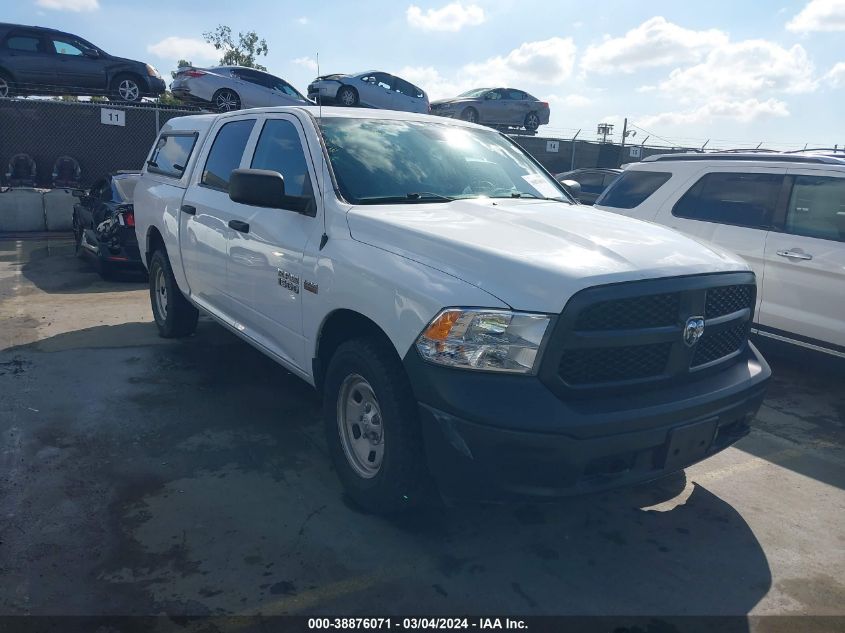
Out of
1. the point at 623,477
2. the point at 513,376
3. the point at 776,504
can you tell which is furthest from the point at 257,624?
the point at 776,504

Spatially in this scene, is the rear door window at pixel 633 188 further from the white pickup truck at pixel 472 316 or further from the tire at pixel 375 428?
the tire at pixel 375 428

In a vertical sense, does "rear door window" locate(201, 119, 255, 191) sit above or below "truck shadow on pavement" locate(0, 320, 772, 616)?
above

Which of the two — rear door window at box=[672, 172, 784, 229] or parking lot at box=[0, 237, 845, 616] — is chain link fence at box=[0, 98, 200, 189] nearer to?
parking lot at box=[0, 237, 845, 616]

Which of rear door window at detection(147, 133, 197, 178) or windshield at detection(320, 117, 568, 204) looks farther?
rear door window at detection(147, 133, 197, 178)

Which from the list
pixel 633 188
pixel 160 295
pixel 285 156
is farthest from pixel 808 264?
pixel 160 295

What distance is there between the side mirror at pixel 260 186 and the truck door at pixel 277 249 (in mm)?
134

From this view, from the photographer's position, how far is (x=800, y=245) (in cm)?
559

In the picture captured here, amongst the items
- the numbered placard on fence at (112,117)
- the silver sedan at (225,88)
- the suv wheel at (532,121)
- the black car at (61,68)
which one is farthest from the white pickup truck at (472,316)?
the suv wheel at (532,121)

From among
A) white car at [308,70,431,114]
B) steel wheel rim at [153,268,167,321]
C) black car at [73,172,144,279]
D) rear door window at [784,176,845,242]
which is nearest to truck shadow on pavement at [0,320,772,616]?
steel wheel rim at [153,268,167,321]

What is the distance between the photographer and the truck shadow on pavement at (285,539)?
9.25 ft

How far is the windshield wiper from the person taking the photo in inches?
144

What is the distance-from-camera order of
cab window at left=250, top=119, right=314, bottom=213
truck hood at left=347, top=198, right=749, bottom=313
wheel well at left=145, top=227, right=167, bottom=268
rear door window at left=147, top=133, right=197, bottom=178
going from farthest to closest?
wheel well at left=145, top=227, right=167, bottom=268 < rear door window at left=147, top=133, right=197, bottom=178 < cab window at left=250, top=119, right=314, bottom=213 < truck hood at left=347, top=198, right=749, bottom=313

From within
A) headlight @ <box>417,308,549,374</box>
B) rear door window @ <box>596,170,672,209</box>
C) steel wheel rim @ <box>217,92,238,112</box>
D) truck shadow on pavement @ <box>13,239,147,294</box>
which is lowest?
truck shadow on pavement @ <box>13,239,147,294</box>

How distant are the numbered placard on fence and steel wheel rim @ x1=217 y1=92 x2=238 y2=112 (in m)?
2.52
